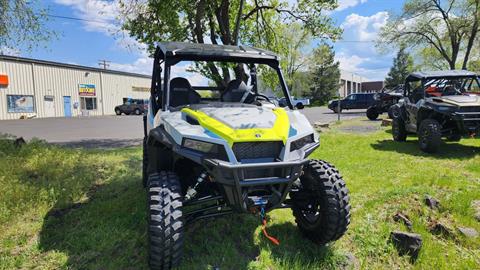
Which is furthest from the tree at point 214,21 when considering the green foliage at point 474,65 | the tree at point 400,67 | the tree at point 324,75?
the tree at point 400,67

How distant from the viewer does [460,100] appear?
26.7 ft

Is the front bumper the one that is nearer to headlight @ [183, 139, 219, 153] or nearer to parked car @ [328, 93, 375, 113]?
headlight @ [183, 139, 219, 153]

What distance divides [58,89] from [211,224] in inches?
1468

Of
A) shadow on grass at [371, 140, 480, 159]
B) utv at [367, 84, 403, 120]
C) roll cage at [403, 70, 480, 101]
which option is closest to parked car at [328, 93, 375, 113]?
utv at [367, 84, 403, 120]

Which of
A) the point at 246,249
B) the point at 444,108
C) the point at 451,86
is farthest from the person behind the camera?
the point at 451,86

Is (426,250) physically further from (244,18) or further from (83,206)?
(244,18)

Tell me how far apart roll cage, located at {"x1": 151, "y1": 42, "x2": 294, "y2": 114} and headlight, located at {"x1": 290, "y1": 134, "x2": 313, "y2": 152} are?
2.85 ft

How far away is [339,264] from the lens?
372cm

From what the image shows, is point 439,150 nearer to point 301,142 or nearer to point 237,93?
point 237,93

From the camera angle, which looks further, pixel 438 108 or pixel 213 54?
pixel 438 108

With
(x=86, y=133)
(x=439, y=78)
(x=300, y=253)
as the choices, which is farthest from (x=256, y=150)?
(x=86, y=133)

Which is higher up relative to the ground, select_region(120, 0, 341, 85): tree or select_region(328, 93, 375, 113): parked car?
select_region(120, 0, 341, 85): tree

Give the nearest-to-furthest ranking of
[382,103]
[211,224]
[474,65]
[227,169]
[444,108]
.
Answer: [227,169], [211,224], [444,108], [382,103], [474,65]

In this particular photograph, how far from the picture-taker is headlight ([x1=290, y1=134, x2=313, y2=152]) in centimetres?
326
